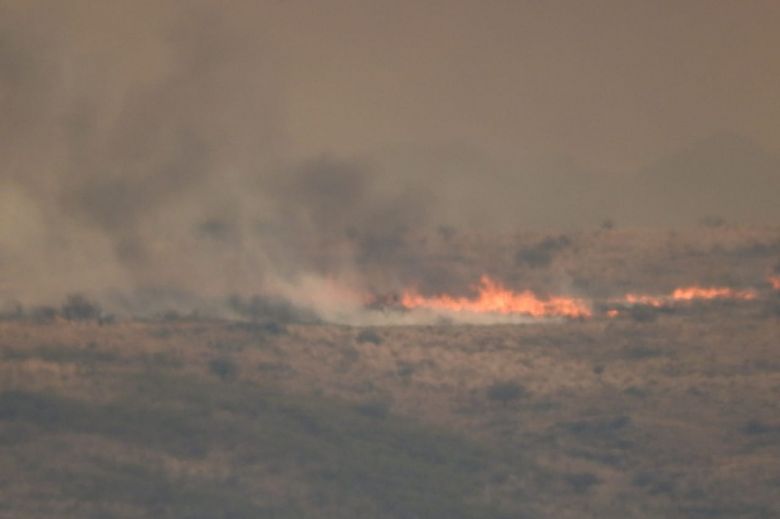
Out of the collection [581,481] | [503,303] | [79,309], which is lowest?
[581,481]

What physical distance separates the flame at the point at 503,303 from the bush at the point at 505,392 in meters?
16.5

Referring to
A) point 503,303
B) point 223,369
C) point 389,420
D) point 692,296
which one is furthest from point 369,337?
point 692,296

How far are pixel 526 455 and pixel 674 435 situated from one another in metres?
8.36

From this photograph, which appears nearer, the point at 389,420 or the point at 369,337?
the point at 389,420

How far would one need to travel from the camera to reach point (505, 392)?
11125cm

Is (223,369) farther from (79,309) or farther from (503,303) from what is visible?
(503,303)

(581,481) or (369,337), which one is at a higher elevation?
(369,337)

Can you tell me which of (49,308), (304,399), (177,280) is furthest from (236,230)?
(304,399)

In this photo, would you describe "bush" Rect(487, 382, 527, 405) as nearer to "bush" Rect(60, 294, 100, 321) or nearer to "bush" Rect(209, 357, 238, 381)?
"bush" Rect(209, 357, 238, 381)

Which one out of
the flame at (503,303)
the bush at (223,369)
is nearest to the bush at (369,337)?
the bush at (223,369)

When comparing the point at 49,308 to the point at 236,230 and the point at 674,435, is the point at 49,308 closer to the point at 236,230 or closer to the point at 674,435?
the point at 236,230

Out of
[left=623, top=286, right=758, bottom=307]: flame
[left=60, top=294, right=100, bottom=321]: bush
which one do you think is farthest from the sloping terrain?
[left=623, top=286, right=758, bottom=307]: flame

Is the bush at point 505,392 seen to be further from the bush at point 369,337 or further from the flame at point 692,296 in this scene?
the flame at point 692,296

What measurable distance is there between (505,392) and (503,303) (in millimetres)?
22815
